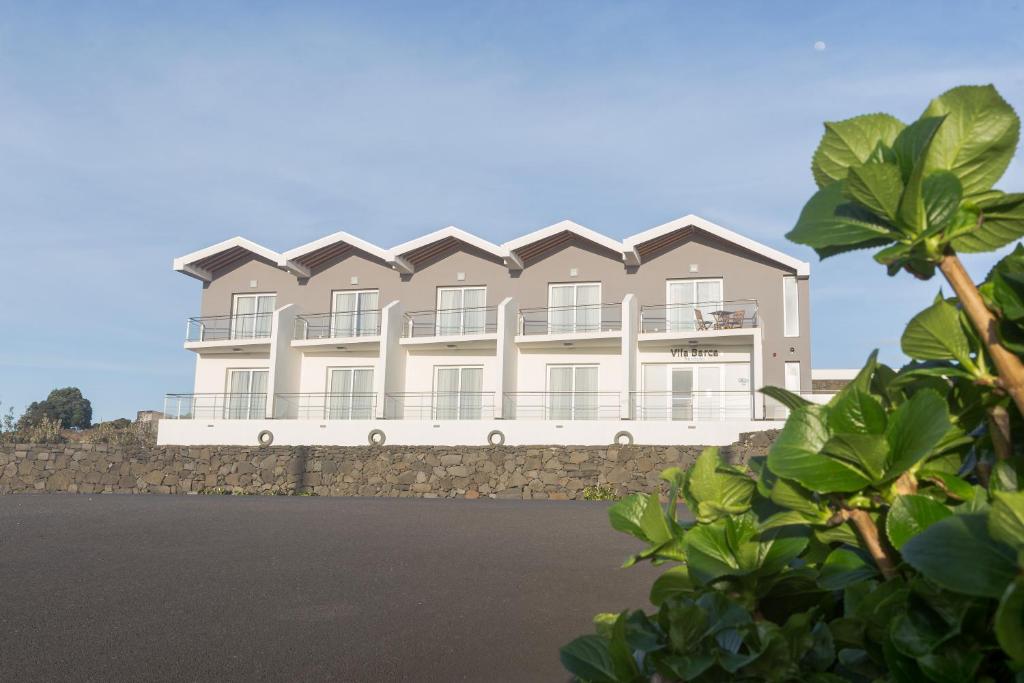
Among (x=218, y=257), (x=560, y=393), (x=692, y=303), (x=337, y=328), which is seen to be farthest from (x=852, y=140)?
(x=218, y=257)

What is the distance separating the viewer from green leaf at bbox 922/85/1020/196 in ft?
2.43

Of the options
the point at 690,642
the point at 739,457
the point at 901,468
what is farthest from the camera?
the point at 739,457

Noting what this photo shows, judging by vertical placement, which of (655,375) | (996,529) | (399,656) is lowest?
(399,656)

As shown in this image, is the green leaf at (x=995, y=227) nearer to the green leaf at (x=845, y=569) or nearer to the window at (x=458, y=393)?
the green leaf at (x=845, y=569)

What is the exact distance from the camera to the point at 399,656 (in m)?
4.75

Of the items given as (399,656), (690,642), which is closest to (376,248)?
(399,656)

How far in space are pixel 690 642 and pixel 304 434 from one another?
2490cm

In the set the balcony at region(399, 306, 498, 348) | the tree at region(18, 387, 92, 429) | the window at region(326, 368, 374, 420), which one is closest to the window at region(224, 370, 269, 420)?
the window at region(326, 368, 374, 420)

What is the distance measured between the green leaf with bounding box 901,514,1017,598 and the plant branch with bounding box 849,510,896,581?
227 mm

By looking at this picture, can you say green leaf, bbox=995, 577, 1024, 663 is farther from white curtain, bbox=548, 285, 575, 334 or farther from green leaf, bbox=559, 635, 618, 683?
white curtain, bbox=548, 285, 575, 334

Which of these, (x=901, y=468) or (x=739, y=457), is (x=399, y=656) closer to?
(x=901, y=468)

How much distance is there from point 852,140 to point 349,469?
2194 centimetres

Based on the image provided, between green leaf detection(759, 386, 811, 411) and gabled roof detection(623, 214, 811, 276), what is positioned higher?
gabled roof detection(623, 214, 811, 276)

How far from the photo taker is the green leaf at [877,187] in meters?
0.72
